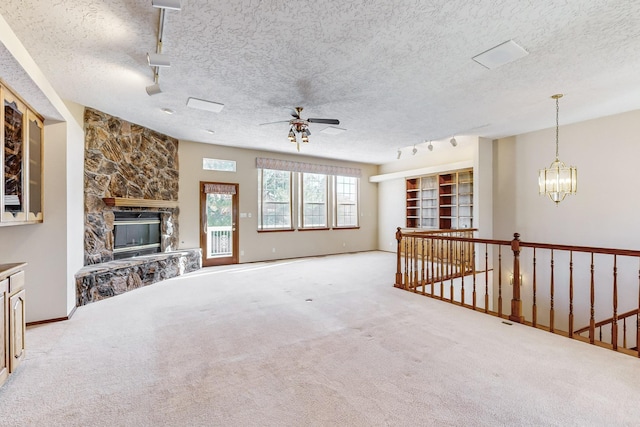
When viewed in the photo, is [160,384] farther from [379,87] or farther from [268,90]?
[379,87]

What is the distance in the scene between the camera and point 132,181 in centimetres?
533

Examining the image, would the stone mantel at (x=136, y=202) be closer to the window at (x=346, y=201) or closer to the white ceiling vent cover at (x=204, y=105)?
the white ceiling vent cover at (x=204, y=105)

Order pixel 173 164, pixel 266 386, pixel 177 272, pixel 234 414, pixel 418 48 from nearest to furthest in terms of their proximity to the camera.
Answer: pixel 234 414, pixel 266 386, pixel 418 48, pixel 177 272, pixel 173 164

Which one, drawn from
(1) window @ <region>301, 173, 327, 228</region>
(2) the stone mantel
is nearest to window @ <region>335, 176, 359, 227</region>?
(1) window @ <region>301, 173, 327, 228</region>

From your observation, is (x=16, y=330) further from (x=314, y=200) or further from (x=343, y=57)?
(x=314, y=200)

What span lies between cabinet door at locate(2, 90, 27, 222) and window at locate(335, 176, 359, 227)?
690 cm

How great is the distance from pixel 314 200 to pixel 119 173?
4.77 m

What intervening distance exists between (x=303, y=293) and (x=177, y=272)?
2.83m

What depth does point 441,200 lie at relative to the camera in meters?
7.70

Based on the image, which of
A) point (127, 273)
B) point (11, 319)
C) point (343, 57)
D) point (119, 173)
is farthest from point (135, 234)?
point (343, 57)

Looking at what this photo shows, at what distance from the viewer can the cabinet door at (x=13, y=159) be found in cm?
268

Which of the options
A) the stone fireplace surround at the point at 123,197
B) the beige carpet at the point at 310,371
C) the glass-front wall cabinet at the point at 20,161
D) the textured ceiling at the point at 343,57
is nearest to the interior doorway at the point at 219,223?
the stone fireplace surround at the point at 123,197

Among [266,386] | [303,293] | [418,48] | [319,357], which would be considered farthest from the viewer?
[303,293]

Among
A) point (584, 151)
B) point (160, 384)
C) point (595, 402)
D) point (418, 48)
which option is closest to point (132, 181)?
point (160, 384)
